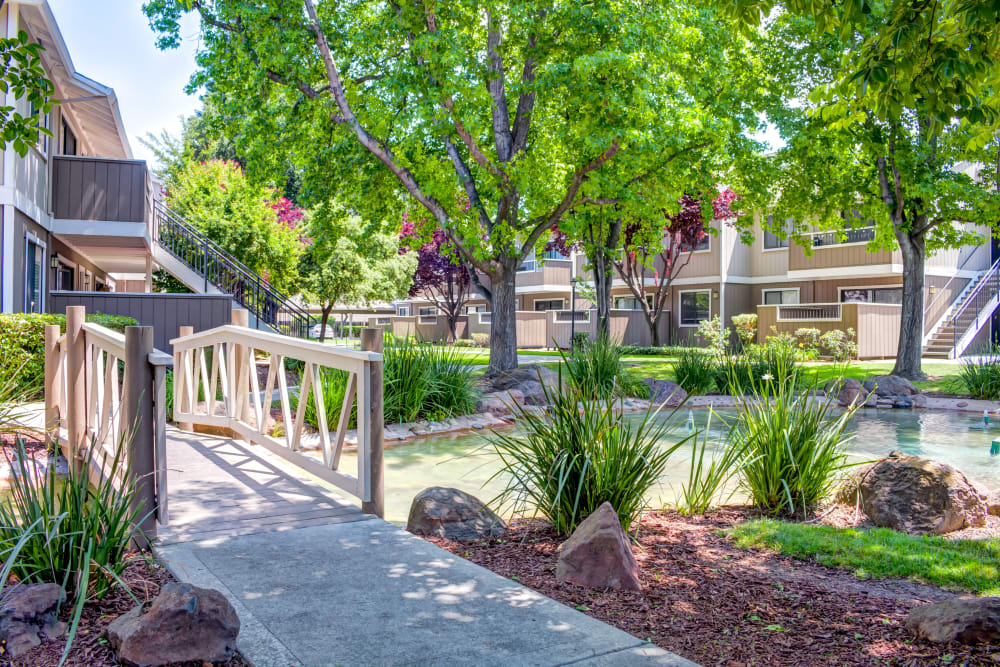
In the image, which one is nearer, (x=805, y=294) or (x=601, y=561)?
(x=601, y=561)

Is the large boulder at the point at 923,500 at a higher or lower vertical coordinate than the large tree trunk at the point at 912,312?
lower

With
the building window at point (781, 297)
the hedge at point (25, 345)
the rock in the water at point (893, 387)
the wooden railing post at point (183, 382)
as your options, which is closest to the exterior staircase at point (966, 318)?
the building window at point (781, 297)

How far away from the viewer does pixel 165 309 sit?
15.5 meters

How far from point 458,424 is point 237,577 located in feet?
22.6

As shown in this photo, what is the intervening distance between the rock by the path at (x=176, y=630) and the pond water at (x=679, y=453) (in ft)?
9.82

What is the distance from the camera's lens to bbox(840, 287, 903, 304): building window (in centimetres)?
2716

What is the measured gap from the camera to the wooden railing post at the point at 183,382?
825 cm

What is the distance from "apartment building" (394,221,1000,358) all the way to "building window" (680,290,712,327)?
0.14 ft

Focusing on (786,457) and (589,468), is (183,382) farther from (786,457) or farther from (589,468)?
(786,457)

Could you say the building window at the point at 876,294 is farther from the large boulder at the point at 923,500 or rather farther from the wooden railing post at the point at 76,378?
the wooden railing post at the point at 76,378

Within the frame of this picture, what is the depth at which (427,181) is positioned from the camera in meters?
15.1

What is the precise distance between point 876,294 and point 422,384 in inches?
875

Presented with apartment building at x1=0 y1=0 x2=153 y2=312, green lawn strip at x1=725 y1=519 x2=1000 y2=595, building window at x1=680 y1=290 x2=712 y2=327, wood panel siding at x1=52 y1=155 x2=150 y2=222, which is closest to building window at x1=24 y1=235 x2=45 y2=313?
apartment building at x1=0 y1=0 x2=153 y2=312

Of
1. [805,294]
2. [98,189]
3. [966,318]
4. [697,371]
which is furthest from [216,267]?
[966,318]
